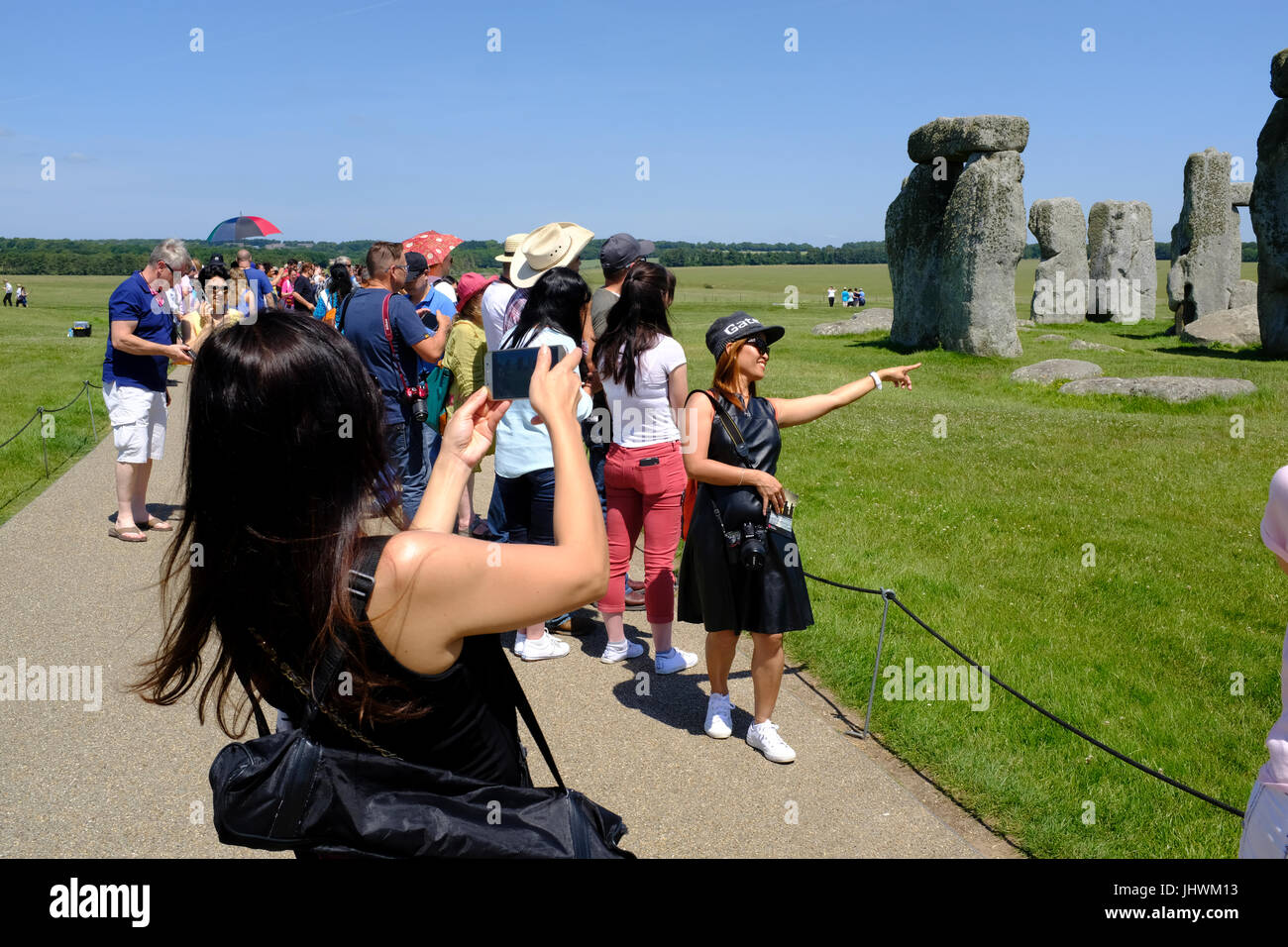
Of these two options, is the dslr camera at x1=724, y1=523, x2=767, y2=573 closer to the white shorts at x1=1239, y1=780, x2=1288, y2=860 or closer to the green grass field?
the green grass field

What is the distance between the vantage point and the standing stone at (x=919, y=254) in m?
24.6

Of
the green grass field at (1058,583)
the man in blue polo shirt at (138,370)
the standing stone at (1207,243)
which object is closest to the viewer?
the green grass field at (1058,583)

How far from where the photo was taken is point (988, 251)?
21859mm

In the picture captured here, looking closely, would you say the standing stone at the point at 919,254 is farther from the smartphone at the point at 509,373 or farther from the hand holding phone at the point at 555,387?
the hand holding phone at the point at 555,387

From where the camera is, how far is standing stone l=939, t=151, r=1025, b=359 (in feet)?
71.7

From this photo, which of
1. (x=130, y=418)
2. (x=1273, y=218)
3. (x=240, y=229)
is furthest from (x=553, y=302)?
(x=1273, y=218)

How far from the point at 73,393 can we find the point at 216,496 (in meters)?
17.9

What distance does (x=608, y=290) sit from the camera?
260 inches

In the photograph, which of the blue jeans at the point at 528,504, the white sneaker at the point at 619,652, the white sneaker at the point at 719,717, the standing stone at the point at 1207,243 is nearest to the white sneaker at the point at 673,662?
the white sneaker at the point at 619,652

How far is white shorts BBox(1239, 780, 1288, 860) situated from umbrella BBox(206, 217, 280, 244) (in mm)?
19442

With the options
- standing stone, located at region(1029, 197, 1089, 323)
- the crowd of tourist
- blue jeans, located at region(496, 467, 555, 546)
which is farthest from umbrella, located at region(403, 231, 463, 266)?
standing stone, located at region(1029, 197, 1089, 323)

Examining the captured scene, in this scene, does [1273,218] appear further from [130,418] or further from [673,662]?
[130,418]

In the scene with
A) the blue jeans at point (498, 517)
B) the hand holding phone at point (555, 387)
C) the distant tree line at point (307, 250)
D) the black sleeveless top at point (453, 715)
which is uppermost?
the distant tree line at point (307, 250)

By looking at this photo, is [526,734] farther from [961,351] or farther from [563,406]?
[961,351]
